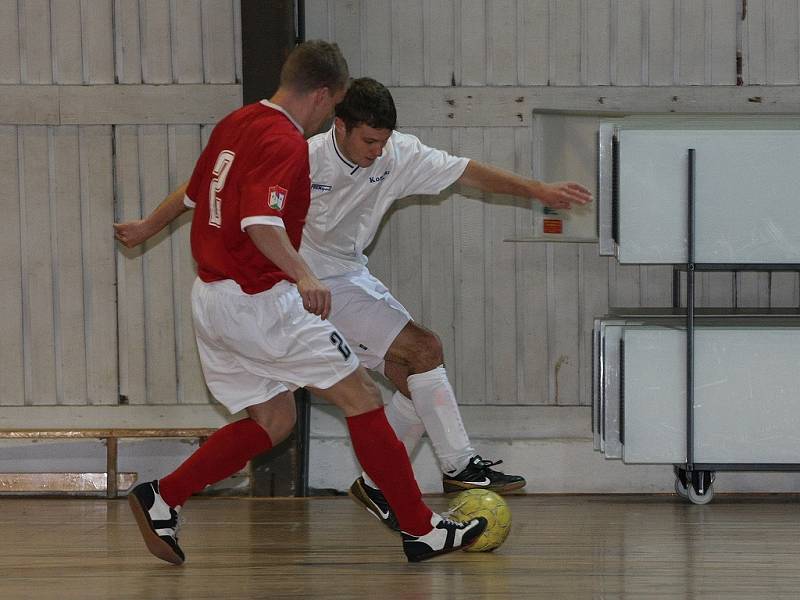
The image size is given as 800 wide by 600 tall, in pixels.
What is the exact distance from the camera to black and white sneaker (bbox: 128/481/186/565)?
3.60 m

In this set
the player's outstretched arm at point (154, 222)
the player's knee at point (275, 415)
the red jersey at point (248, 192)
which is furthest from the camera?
the player's outstretched arm at point (154, 222)

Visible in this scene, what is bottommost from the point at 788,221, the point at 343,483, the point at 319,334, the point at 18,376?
the point at 343,483

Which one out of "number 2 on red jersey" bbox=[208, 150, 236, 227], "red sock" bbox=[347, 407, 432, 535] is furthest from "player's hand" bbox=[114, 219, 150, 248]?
"red sock" bbox=[347, 407, 432, 535]

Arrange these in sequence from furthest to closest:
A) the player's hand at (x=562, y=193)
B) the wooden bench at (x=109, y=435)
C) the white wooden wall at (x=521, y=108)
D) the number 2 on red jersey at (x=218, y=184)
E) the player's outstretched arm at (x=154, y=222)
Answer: the wooden bench at (x=109, y=435) < the white wooden wall at (x=521, y=108) < the player's hand at (x=562, y=193) < the player's outstretched arm at (x=154, y=222) < the number 2 on red jersey at (x=218, y=184)

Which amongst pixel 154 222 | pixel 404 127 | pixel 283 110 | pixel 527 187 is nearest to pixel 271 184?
pixel 283 110

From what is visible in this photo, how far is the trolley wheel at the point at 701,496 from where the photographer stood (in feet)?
17.2

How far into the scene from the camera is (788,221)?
4980mm

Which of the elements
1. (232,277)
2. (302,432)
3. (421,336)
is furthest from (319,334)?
(302,432)

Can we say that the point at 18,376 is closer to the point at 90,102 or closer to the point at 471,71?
A: the point at 90,102

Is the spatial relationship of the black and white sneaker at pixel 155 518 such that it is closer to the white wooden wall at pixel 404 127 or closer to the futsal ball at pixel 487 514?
the futsal ball at pixel 487 514

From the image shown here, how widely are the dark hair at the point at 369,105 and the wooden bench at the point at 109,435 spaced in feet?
7.68

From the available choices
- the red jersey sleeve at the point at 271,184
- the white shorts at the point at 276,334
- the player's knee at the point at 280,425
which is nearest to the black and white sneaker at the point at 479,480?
the player's knee at the point at 280,425

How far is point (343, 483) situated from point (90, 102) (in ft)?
7.69

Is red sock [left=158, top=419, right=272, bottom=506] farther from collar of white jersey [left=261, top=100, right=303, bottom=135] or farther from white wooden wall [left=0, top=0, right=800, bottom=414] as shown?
white wooden wall [left=0, top=0, right=800, bottom=414]
